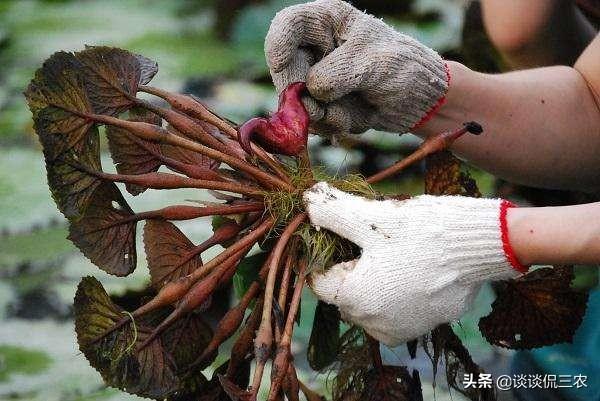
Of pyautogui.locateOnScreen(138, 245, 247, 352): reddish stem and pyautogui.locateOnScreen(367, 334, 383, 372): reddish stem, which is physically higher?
pyautogui.locateOnScreen(138, 245, 247, 352): reddish stem

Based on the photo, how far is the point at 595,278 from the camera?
222 centimetres

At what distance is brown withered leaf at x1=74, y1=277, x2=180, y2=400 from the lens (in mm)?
1284

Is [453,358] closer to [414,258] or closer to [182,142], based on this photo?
[414,258]

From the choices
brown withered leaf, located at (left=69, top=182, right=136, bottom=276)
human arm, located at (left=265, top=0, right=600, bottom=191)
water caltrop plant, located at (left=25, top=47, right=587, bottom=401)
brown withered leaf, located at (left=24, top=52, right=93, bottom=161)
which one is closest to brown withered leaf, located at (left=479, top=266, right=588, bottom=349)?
water caltrop plant, located at (left=25, top=47, right=587, bottom=401)

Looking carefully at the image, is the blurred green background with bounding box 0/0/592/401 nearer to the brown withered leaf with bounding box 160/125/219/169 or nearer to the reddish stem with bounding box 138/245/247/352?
the brown withered leaf with bounding box 160/125/219/169

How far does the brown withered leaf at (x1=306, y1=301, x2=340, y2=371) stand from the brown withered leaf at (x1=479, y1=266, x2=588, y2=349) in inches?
9.4

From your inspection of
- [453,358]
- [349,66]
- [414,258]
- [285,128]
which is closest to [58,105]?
[285,128]

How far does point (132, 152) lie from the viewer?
4.58 ft

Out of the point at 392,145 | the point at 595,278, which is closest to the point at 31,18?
the point at 392,145

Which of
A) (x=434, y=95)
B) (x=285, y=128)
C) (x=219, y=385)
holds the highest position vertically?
(x=285, y=128)

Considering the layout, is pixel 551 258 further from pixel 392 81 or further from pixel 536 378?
pixel 536 378

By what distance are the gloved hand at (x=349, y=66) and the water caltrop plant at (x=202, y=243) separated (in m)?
0.05

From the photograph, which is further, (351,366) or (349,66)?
(351,366)

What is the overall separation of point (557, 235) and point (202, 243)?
511mm
